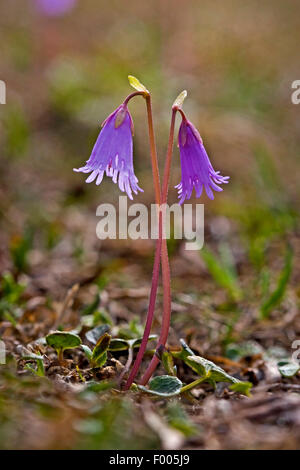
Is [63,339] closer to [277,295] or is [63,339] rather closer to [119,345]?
[119,345]

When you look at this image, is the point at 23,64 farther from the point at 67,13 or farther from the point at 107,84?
the point at 67,13

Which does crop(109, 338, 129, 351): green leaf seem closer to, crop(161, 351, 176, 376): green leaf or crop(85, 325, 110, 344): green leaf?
crop(85, 325, 110, 344): green leaf

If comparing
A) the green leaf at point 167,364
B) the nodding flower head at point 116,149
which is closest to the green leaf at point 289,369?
the green leaf at point 167,364

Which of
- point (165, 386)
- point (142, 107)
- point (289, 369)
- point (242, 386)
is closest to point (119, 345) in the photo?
point (165, 386)

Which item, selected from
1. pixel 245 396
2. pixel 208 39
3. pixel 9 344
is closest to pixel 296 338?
pixel 245 396

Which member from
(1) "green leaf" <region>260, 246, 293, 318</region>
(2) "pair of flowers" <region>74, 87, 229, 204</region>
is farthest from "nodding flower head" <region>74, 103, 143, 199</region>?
(1) "green leaf" <region>260, 246, 293, 318</region>

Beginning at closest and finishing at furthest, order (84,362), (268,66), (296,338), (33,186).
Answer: (84,362) → (296,338) → (33,186) → (268,66)
